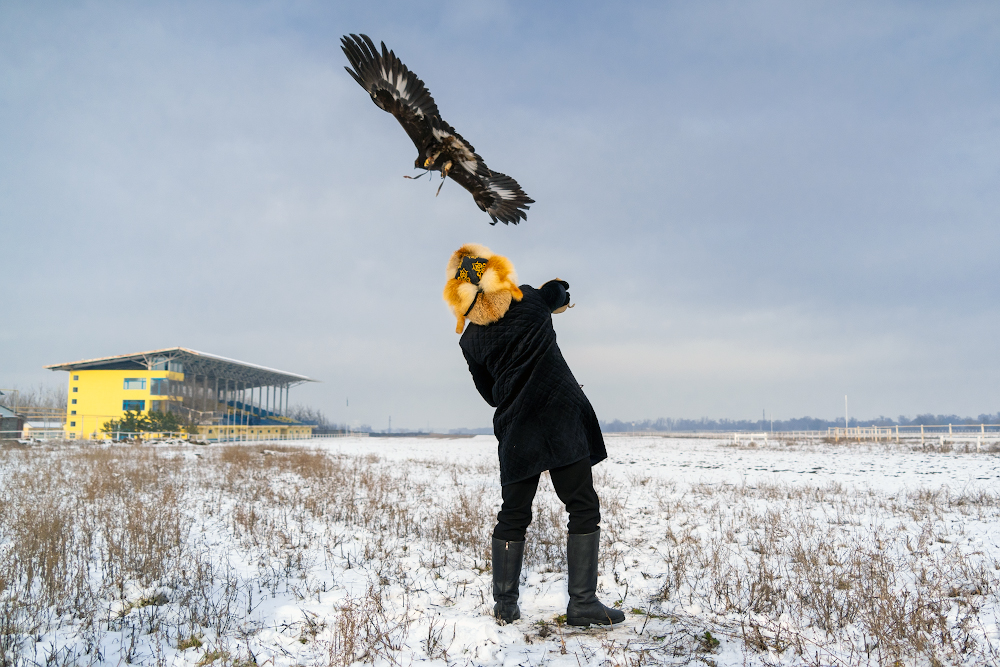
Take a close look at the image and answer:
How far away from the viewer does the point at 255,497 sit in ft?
21.8

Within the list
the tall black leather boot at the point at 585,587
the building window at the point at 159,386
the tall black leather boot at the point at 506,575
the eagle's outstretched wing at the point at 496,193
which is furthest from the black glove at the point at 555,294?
the building window at the point at 159,386

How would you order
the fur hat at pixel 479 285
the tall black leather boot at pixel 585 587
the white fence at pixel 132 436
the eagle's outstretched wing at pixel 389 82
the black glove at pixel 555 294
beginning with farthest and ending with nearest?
the white fence at pixel 132 436 < the eagle's outstretched wing at pixel 389 82 < the black glove at pixel 555 294 < the fur hat at pixel 479 285 < the tall black leather boot at pixel 585 587

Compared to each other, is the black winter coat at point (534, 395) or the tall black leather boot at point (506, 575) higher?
the black winter coat at point (534, 395)

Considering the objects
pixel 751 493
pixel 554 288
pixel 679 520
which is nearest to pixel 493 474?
pixel 751 493

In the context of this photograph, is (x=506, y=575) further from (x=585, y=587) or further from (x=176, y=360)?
(x=176, y=360)

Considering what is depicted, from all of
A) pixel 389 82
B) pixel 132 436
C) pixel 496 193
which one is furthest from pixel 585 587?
pixel 132 436

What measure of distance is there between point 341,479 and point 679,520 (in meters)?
5.51

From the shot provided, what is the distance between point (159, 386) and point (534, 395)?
50.9m

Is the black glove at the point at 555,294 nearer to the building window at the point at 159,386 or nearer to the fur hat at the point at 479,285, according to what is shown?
the fur hat at the point at 479,285

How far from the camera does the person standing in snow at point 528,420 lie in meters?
2.68

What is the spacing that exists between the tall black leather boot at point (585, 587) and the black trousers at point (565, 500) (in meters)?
0.06

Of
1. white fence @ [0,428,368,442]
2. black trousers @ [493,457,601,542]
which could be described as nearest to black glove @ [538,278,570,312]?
black trousers @ [493,457,601,542]

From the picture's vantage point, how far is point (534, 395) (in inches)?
108

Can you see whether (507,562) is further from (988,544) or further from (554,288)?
(988,544)
